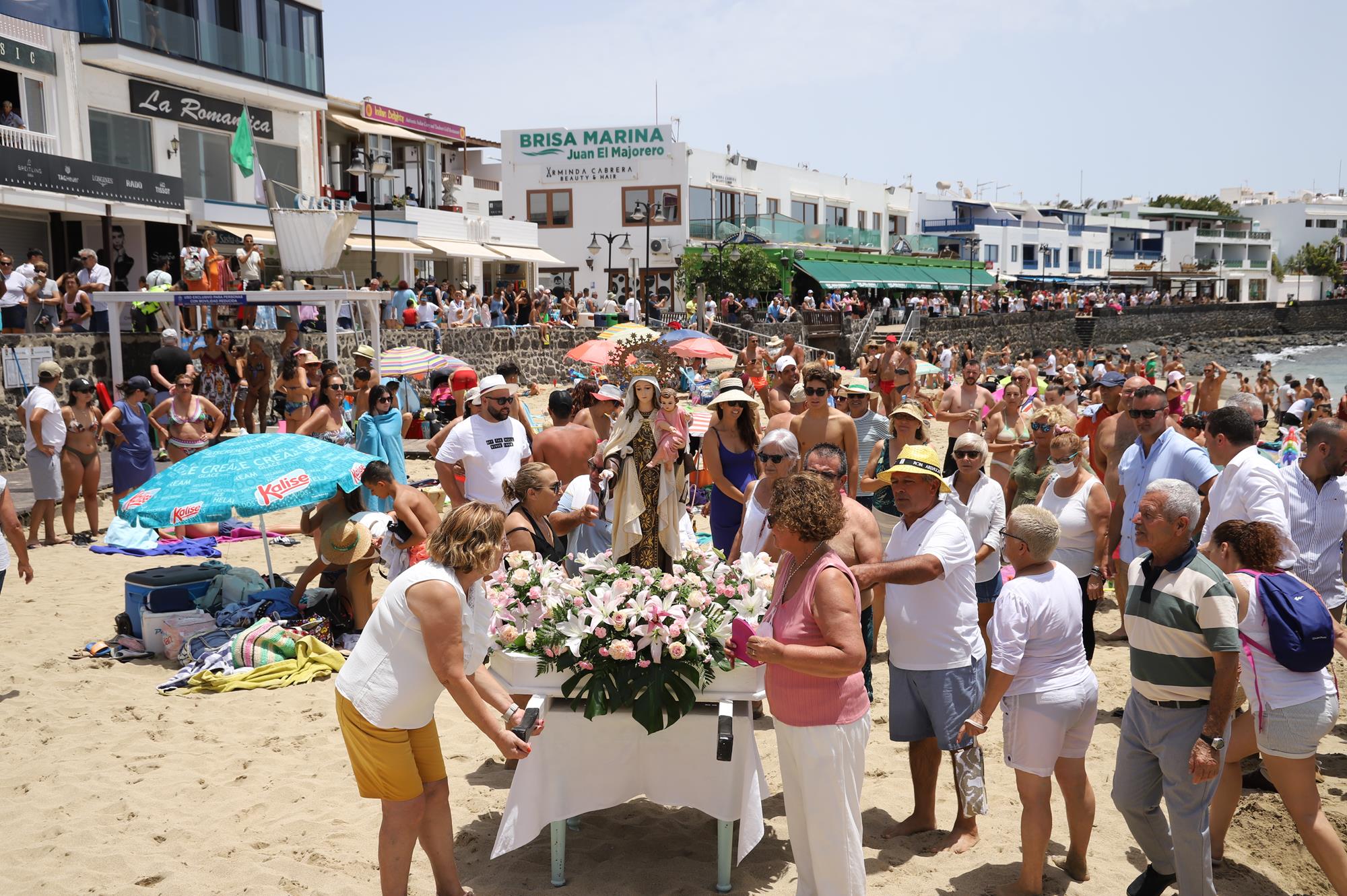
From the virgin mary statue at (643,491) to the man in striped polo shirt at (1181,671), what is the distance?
2.28 meters

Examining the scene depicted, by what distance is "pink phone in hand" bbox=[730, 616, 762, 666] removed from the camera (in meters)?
3.71

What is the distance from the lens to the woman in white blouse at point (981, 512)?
5.36 meters

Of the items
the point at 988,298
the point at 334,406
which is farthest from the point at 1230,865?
the point at 988,298

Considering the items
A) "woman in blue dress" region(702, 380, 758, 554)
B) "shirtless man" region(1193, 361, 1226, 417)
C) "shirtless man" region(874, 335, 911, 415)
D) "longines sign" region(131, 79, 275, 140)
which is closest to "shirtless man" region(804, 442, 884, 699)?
"woman in blue dress" region(702, 380, 758, 554)

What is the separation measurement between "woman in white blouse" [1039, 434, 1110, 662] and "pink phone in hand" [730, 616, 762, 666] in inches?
104

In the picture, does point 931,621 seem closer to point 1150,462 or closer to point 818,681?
point 818,681

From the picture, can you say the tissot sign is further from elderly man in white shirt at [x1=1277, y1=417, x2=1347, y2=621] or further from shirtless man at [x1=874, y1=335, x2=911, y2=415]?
elderly man in white shirt at [x1=1277, y1=417, x2=1347, y2=621]

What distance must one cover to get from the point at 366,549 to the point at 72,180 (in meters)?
15.8

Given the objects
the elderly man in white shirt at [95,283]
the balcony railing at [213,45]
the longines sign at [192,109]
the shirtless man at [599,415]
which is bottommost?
the shirtless man at [599,415]

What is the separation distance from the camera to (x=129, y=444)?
10344mm

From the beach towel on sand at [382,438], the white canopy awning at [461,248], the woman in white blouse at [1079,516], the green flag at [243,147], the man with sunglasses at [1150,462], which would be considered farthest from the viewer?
the white canopy awning at [461,248]

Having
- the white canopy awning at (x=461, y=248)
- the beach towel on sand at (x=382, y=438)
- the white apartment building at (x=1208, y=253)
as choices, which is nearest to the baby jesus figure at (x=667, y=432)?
the beach towel on sand at (x=382, y=438)

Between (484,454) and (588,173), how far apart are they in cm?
3853

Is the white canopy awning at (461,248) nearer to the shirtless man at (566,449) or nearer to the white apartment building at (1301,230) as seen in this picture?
the shirtless man at (566,449)
